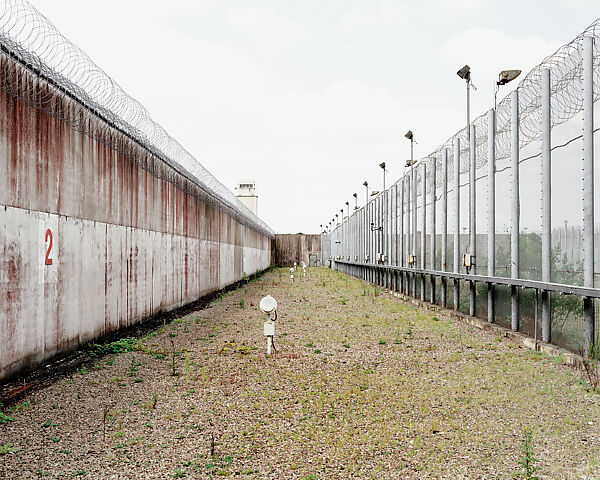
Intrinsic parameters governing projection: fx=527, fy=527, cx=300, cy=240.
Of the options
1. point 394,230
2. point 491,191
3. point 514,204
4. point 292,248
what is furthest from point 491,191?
point 292,248

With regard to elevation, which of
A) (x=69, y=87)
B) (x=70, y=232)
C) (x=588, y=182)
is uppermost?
(x=69, y=87)

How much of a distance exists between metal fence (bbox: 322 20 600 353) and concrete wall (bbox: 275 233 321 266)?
41159mm

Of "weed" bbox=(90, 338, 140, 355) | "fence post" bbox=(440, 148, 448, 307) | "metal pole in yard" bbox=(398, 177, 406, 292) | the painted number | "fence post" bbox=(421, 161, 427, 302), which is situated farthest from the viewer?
"metal pole in yard" bbox=(398, 177, 406, 292)

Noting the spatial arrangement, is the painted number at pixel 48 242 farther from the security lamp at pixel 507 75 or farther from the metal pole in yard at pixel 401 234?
the metal pole in yard at pixel 401 234

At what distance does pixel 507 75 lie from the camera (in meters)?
9.38

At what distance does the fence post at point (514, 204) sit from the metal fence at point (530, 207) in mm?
17

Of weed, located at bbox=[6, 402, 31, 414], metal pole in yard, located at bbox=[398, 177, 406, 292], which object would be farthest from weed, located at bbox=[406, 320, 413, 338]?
metal pole in yard, located at bbox=[398, 177, 406, 292]

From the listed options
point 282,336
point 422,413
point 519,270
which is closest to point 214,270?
point 282,336

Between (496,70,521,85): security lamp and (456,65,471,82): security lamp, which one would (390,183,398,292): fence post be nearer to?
(456,65,471,82): security lamp

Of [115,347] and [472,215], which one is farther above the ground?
[472,215]

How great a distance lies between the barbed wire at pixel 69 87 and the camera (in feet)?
18.6

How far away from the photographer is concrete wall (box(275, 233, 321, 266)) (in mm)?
55344

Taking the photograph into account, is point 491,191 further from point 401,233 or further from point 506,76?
point 401,233

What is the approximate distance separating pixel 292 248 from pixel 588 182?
4927cm
